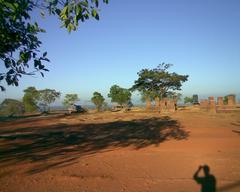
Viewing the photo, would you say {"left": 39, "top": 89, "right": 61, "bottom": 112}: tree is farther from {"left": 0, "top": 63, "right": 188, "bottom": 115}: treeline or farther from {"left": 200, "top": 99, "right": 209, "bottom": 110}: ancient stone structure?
{"left": 200, "top": 99, "right": 209, "bottom": 110}: ancient stone structure

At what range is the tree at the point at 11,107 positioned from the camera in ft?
215

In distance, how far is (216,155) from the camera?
29.8 feet

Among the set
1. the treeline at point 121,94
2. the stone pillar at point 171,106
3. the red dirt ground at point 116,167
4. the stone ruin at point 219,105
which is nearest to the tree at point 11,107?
the treeline at point 121,94

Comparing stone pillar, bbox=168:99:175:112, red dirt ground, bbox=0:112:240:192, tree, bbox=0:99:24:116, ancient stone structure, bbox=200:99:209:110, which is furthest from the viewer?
tree, bbox=0:99:24:116

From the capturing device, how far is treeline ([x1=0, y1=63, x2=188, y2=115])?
167ft

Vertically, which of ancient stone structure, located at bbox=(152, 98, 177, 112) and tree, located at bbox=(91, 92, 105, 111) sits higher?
tree, located at bbox=(91, 92, 105, 111)

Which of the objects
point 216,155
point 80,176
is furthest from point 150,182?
point 216,155

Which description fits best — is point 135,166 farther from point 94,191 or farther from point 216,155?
point 216,155

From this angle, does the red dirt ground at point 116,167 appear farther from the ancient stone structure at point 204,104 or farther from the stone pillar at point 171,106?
the stone pillar at point 171,106

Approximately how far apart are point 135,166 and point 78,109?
129ft

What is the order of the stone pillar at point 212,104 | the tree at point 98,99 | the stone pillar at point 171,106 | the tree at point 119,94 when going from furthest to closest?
the tree at point 119,94
the tree at point 98,99
the stone pillar at point 171,106
the stone pillar at point 212,104

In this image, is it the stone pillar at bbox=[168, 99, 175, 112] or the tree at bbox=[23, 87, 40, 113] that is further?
the tree at bbox=[23, 87, 40, 113]

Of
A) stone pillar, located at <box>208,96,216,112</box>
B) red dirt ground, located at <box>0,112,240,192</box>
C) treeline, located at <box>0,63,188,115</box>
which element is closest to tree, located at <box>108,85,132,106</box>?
treeline, located at <box>0,63,188,115</box>

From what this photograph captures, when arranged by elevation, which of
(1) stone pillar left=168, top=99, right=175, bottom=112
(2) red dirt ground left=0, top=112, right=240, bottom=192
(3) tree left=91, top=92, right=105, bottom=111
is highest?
(3) tree left=91, top=92, right=105, bottom=111
